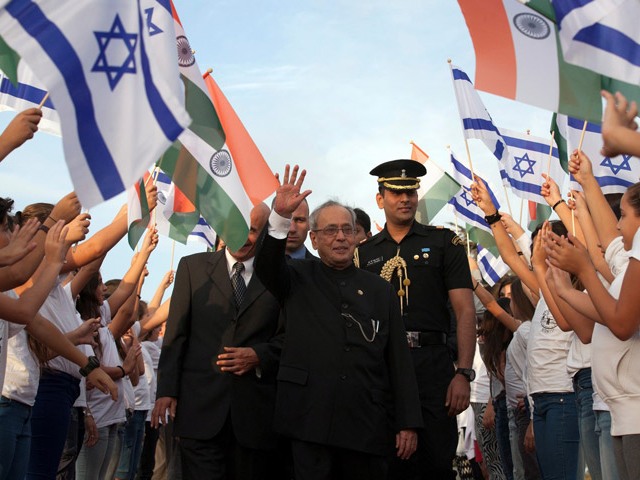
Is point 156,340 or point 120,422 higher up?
point 156,340

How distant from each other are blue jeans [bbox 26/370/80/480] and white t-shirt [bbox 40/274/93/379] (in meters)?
0.08

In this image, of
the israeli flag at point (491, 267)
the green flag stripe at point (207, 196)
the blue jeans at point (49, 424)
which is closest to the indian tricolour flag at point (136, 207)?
the green flag stripe at point (207, 196)

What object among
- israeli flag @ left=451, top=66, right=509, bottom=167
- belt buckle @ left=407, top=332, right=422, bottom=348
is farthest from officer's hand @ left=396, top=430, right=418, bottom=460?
israeli flag @ left=451, top=66, right=509, bottom=167

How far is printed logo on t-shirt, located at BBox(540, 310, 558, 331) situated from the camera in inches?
371

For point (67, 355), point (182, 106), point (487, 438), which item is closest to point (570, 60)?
point (182, 106)

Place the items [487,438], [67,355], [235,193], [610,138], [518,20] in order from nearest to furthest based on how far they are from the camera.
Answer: [610,138] → [518,20] → [67,355] → [235,193] → [487,438]

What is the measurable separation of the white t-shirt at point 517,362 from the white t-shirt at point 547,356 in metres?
0.44

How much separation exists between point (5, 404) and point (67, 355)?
695 millimetres

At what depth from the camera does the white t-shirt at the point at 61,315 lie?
848 centimetres

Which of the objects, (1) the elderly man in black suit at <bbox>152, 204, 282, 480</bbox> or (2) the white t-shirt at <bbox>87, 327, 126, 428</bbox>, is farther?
(2) the white t-shirt at <bbox>87, 327, 126, 428</bbox>

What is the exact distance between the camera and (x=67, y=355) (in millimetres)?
7879

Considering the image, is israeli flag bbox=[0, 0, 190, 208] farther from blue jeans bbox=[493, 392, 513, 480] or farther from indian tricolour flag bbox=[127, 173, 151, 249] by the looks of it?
blue jeans bbox=[493, 392, 513, 480]

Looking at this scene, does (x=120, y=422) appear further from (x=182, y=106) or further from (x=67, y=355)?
(x=182, y=106)

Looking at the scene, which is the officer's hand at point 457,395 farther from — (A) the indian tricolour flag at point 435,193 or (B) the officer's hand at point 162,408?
(A) the indian tricolour flag at point 435,193
